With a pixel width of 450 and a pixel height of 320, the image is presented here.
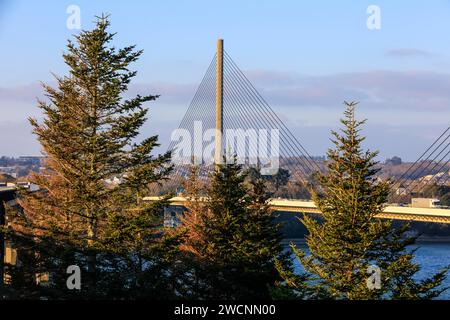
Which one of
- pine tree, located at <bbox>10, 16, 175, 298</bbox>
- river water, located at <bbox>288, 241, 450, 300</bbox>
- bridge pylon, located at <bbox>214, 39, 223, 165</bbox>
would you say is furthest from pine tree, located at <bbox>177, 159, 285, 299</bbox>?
bridge pylon, located at <bbox>214, 39, 223, 165</bbox>

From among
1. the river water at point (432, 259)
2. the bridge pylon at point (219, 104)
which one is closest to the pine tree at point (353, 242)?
the river water at point (432, 259)

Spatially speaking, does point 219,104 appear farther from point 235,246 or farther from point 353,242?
point 353,242

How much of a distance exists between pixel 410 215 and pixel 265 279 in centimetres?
3121

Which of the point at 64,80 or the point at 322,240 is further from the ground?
the point at 64,80

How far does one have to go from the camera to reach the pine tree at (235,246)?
2520 centimetres

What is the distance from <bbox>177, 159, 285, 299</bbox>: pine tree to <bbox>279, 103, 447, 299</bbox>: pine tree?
11.1ft

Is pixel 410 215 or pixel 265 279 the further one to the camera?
pixel 410 215

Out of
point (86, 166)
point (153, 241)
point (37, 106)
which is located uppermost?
point (37, 106)

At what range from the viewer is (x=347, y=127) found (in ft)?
72.7

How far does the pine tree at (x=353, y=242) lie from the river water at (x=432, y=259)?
2046 centimetres

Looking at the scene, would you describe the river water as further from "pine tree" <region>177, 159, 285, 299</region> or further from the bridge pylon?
"pine tree" <region>177, 159, 285, 299</region>
